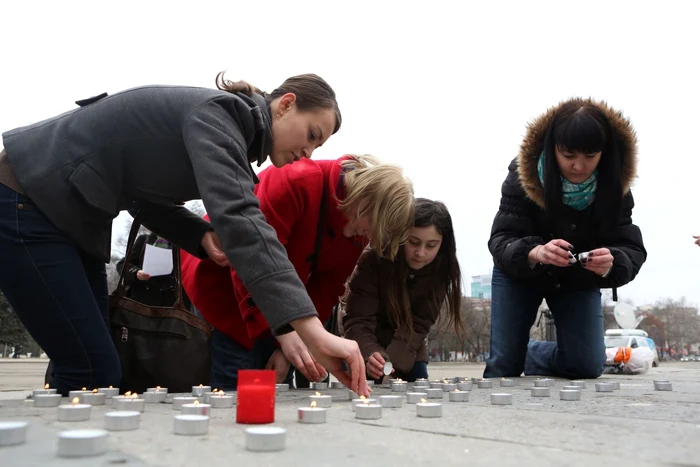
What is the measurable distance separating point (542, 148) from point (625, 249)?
121 cm

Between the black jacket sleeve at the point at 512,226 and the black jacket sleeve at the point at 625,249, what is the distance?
626 mm

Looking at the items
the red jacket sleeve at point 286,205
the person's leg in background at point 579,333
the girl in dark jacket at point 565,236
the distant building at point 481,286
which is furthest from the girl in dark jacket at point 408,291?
the distant building at point 481,286

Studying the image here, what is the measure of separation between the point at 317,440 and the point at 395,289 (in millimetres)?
3755

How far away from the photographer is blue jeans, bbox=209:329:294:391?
4.93 m

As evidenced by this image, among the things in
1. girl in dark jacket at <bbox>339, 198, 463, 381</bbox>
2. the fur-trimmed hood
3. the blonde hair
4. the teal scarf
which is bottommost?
girl in dark jacket at <bbox>339, 198, 463, 381</bbox>

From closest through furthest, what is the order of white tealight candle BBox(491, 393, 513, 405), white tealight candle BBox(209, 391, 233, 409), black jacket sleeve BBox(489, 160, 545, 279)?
1. white tealight candle BBox(209, 391, 233, 409)
2. white tealight candle BBox(491, 393, 513, 405)
3. black jacket sleeve BBox(489, 160, 545, 279)

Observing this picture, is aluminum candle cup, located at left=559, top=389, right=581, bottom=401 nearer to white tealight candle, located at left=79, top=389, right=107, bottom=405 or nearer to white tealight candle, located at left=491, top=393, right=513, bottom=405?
white tealight candle, located at left=491, top=393, right=513, bottom=405

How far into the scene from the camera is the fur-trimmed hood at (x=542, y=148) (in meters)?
5.45

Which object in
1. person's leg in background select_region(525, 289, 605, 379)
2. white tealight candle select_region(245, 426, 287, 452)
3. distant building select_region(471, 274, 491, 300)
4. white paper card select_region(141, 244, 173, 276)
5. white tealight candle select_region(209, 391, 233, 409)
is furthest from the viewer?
distant building select_region(471, 274, 491, 300)

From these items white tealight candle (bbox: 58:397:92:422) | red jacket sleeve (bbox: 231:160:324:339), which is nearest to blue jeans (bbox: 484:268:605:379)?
red jacket sleeve (bbox: 231:160:324:339)

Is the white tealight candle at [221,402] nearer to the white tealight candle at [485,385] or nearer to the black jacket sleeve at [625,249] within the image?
the white tealight candle at [485,385]

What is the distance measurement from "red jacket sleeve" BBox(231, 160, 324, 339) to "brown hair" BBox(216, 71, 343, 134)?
791 millimetres

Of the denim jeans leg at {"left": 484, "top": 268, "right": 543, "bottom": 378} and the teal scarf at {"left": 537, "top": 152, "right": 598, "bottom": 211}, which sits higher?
the teal scarf at {"left": 537, "top": 152, "right": 598, "bottom": 211}

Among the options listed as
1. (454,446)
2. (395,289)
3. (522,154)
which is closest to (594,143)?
(522,154)
